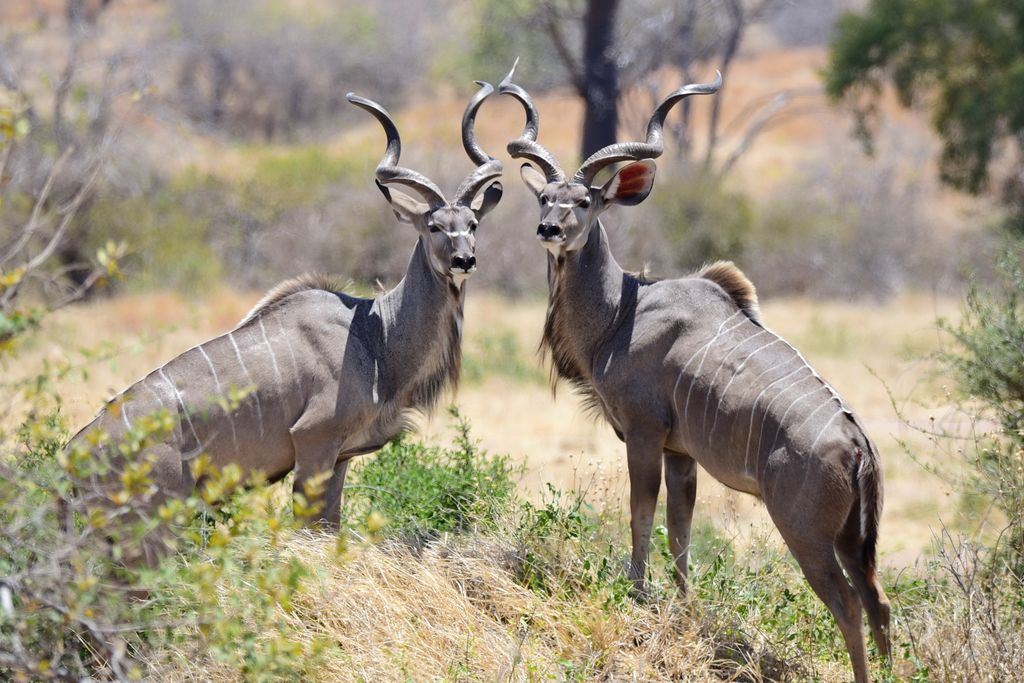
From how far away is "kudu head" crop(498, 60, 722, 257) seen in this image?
17.7 feet

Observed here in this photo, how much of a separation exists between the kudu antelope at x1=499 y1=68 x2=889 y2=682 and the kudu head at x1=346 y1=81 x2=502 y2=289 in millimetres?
233

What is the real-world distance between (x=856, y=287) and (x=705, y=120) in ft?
52.3

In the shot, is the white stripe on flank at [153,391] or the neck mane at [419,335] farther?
the neck mane at [419,335]

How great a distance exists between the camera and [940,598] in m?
5.11

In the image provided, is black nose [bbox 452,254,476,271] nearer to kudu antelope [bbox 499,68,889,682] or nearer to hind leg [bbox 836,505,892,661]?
kudu antelope [bbox 499,68,889,682]

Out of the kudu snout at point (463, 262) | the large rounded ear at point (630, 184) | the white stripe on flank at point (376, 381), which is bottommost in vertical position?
the white stripe on flank at point (376, 381)

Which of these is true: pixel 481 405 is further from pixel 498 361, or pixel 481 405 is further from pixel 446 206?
pixel 446 206

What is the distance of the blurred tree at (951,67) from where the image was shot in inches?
569

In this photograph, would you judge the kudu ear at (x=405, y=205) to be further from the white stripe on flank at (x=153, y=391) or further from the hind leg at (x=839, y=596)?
the hind leg at (x=839, y=596)

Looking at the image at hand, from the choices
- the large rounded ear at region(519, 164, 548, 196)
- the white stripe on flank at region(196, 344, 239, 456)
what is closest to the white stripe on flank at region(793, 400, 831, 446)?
the large rounded ear at region(519, 164, 548, 196)

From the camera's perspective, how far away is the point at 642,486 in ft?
16.9

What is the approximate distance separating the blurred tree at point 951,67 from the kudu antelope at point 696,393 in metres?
Result: 9.96

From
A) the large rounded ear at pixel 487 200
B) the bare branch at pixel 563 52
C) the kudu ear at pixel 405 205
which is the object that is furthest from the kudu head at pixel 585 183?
the bare branch at pixel 563 52

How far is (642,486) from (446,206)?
5.13 feet
